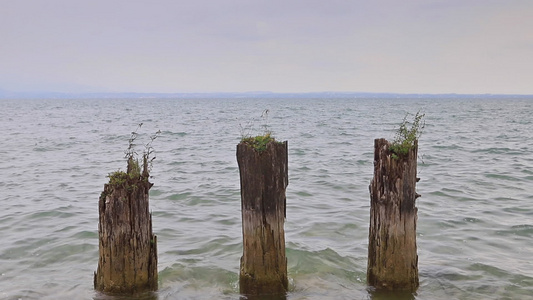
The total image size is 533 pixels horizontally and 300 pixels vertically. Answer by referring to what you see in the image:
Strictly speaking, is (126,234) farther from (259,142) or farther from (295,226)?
(295,226)

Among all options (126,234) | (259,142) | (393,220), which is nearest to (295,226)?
(393,220)

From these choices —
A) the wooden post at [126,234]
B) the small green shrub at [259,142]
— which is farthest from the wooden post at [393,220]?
the wooden post at [126,234]

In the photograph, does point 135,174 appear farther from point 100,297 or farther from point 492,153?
point 492,153

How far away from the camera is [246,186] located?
299 inches

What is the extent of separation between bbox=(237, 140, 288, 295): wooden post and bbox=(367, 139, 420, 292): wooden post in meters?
1.43

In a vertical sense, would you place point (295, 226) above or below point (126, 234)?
below

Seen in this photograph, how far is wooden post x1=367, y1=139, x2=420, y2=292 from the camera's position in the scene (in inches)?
295

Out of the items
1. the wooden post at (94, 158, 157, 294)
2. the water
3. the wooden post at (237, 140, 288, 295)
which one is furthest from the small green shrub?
the water

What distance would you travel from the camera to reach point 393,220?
768cm

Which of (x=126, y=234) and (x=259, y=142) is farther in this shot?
(x=259, y=142)

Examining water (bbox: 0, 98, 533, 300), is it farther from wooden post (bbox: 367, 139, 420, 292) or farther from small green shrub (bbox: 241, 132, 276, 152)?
small green shrub (bbox: 241, 132, 276, 152)

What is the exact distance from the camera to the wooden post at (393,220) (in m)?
7.49

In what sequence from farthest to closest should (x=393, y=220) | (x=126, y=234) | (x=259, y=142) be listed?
1. (x=393, y=220)
2. (x=259, y=142)
3. (x=126, y=234)

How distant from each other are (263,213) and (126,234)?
2021 millimetres
